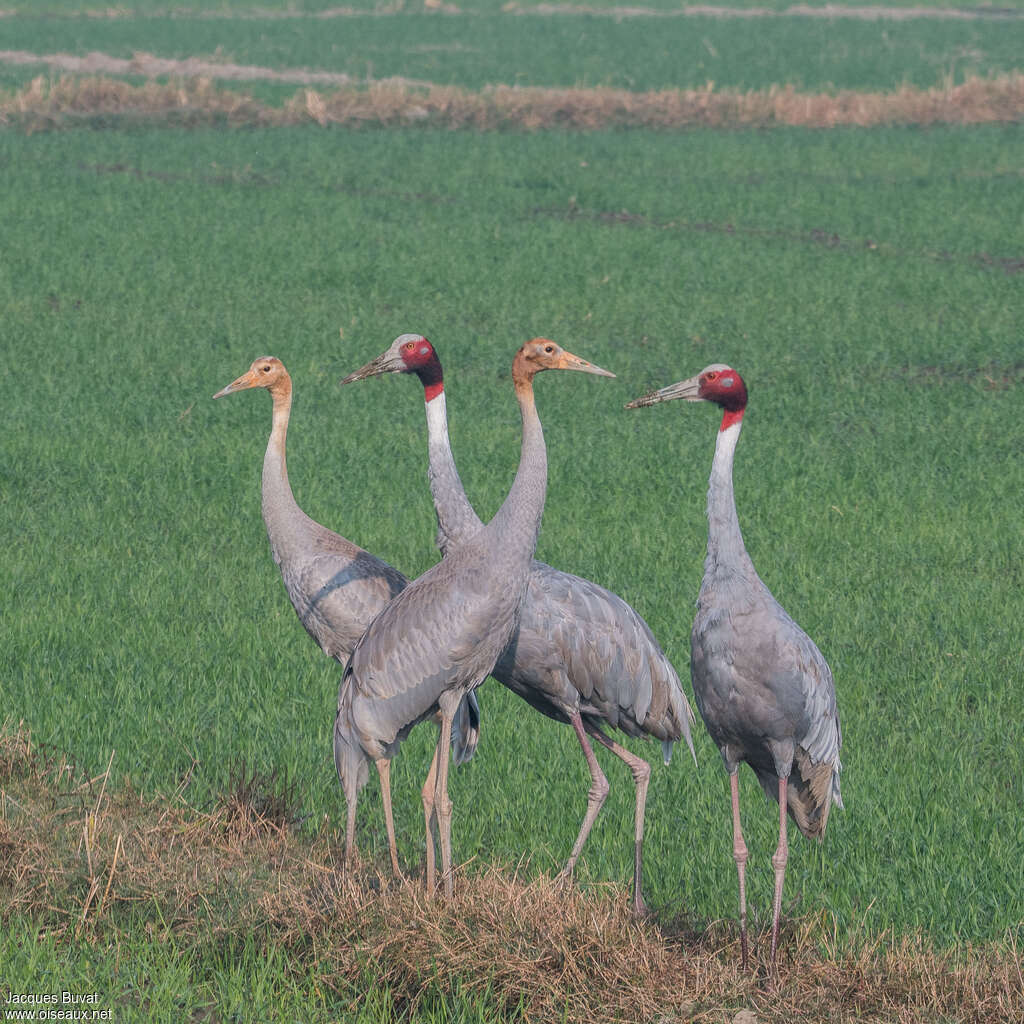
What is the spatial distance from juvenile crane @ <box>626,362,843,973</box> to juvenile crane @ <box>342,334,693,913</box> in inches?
30.4

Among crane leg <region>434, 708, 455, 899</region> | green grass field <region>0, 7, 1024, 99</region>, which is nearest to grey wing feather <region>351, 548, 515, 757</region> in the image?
crane leg <region>434, 708, 455, 899</region>

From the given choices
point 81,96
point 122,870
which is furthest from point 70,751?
point 81,96

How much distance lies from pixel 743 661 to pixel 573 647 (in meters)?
1.07

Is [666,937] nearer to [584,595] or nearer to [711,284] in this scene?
[584,595]

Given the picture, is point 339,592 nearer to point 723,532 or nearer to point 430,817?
point 430,817

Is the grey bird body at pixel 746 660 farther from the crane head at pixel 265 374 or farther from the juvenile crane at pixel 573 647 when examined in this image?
the crane head at pixel 265 374

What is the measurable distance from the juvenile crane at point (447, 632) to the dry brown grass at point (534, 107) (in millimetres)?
30209

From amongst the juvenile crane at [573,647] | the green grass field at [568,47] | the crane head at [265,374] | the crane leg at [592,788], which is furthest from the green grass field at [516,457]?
the green grass field at [568,47]

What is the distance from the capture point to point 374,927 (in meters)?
5.22

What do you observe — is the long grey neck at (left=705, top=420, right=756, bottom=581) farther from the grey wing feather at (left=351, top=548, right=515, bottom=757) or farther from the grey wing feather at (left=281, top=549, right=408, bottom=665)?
the grey wing feather at (left=281, top=549, right=408, bottom=665)

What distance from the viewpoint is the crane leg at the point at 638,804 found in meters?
5.63

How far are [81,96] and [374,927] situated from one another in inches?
1278

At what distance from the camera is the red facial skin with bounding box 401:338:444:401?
251 inches

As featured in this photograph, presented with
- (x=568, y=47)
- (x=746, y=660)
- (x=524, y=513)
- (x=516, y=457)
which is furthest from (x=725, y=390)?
(x=568, y=47)
